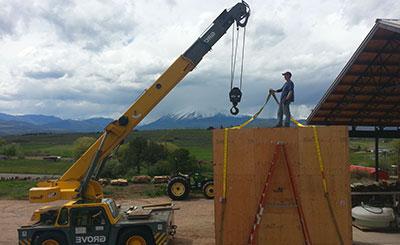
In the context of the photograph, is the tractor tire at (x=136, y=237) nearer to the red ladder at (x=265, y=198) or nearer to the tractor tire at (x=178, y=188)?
the red ladder at (x=265, y=198)

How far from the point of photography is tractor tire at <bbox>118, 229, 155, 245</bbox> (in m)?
12.3

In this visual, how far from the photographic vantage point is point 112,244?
1210cm

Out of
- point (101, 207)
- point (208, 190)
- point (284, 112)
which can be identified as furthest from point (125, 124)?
point (208, 190)

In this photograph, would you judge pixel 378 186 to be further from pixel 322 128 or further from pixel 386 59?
pixel 322 128

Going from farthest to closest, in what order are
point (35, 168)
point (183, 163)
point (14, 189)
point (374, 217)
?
point (35, 168) → point (183, 163) → point (14, 189) → point (374, 217)

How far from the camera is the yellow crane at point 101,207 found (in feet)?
39.8

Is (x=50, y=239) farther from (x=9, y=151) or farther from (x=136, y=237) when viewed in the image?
(x=9, y=151)

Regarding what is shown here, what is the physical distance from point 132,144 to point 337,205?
93.2ft

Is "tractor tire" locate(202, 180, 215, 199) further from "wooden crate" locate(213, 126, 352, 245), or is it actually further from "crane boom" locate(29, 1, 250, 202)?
"wooden crate" locate(213, 126, 352, 245)

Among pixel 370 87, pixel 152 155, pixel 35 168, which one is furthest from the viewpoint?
pixel 35 168

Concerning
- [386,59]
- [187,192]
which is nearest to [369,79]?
[386,59]

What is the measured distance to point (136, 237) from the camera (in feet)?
40.4

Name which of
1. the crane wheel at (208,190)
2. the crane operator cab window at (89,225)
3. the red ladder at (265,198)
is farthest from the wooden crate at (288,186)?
the crane wheel at (208,190)

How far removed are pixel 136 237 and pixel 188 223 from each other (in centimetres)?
552
